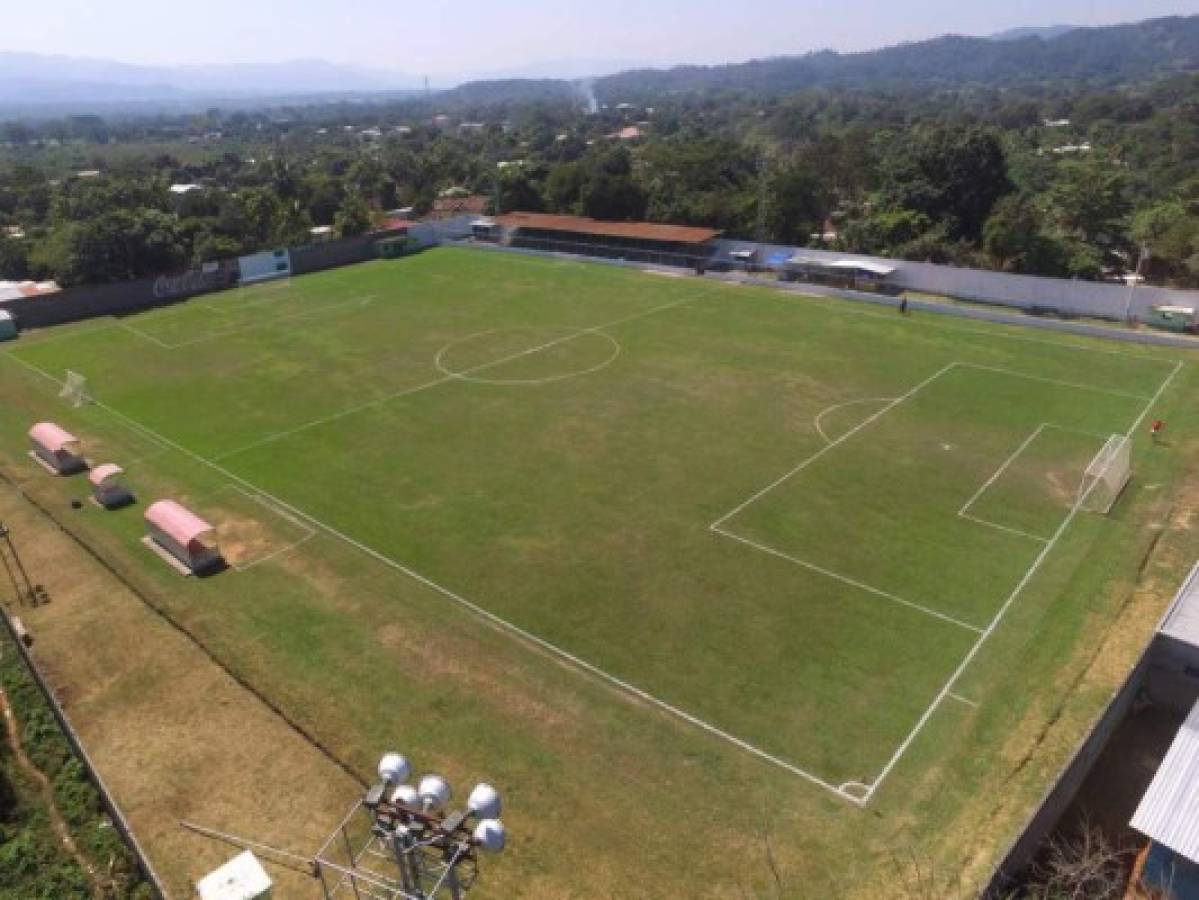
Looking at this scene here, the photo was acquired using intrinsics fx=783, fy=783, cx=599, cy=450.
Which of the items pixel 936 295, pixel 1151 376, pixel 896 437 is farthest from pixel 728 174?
pixel 896 437

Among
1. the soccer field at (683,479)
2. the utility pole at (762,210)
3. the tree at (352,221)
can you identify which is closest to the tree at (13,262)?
the soccer field at (683,479)

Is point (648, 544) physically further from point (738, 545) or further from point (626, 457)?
point (626, 457)

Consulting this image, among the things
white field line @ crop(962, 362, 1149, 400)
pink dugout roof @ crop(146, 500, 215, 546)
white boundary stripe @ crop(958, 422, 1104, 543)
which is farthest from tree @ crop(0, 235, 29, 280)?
white boundary stripe @ crop(958, 422, 1104, 543)

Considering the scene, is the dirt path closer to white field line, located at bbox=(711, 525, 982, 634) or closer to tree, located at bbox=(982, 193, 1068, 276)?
white field line, located at bbox=(711, 525, 982, 634)

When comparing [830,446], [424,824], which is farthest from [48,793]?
[830,446]

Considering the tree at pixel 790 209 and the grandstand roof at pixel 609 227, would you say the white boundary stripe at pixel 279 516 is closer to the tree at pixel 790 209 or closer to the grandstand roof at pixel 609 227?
the grandstand roof at pixel 609 227
